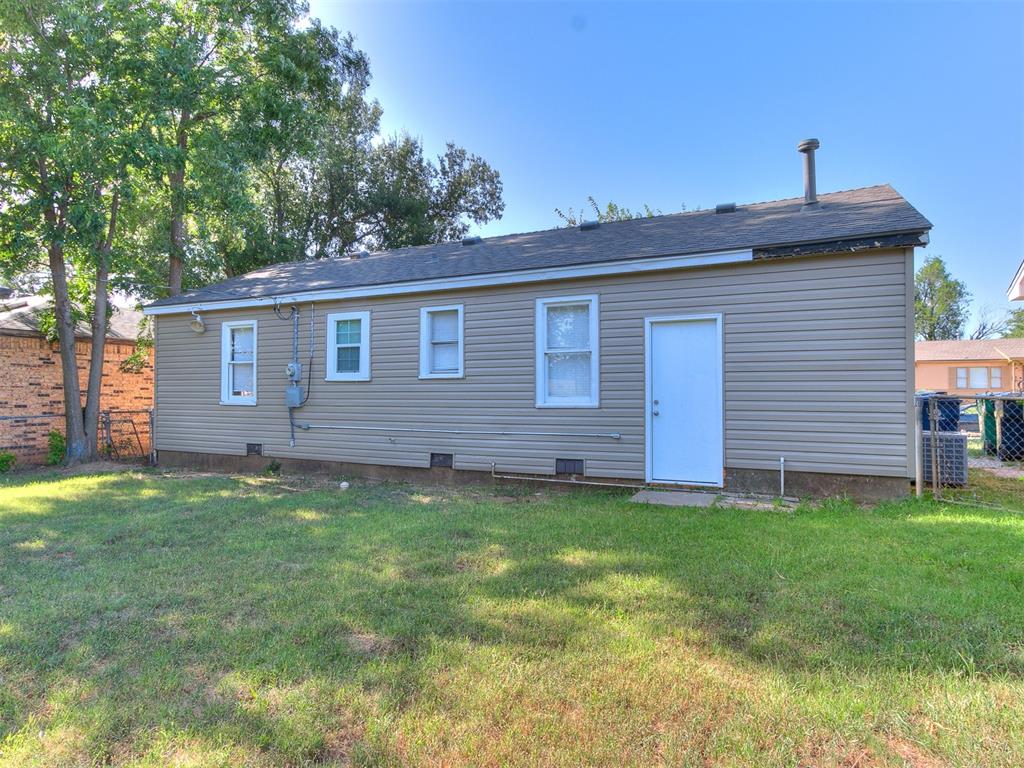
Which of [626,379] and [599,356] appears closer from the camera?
[626,379]

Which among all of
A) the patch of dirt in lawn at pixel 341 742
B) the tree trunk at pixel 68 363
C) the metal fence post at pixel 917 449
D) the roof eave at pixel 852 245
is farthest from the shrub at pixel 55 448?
the metal fence post at pixel 917 449

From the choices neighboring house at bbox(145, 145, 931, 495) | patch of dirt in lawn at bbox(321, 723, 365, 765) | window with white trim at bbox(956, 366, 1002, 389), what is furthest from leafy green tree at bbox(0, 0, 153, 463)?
window with white trim at bbox(956, 366, 1002, 389)

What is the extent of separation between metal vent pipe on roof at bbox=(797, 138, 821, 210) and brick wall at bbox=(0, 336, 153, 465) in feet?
48.9

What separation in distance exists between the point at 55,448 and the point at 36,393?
4.15 ft

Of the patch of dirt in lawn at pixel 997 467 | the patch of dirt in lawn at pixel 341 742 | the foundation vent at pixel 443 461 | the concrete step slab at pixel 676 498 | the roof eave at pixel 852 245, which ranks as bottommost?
the patch of dirt in lawn at pixel 341 742

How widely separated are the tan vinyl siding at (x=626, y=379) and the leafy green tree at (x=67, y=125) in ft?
10.7

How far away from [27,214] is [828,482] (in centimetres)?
1355

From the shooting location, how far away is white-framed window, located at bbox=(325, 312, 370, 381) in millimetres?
8469

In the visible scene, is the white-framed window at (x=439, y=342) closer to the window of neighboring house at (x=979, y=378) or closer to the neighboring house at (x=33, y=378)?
the neighboring house at (x=33, y=378)

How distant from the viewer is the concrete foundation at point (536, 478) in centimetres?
574

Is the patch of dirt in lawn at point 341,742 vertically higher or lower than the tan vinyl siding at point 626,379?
lower

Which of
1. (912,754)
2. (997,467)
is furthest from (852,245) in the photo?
(997,467)

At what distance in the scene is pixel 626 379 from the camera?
6.79 meters

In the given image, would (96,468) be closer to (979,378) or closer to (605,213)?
(605,213)
